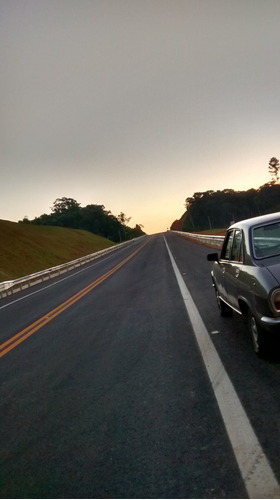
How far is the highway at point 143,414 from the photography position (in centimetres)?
296

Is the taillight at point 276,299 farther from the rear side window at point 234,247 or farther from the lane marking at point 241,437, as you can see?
the rear side window at point 234,247

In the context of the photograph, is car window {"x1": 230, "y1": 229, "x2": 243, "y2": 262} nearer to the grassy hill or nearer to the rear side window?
the rear side window

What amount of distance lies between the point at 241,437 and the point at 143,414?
1096mm

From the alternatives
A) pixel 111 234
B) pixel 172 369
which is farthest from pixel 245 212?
pixel 172 369

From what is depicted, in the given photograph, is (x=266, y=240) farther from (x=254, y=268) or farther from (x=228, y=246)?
(x=228, y=246)

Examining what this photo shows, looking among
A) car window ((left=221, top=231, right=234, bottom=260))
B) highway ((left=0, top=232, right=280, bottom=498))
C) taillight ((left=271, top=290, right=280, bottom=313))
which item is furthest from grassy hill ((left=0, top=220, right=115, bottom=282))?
taillight ((left=271, top=290, right=280, bottom=313))

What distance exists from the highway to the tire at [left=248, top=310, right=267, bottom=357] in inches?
5.5

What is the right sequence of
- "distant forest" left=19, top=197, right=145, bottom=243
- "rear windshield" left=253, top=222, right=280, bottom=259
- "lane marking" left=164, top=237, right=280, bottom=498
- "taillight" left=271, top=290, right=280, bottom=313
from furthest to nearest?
"distant forest" left=19, top=197, right=145, bottom=243 → "rear windshield" left=253, top=222, right=280, bottom=259 → "taillight" left=271, top=290, right=280, bottom=313 → "lane marking" left=164, top=237, right=280, bottom=498

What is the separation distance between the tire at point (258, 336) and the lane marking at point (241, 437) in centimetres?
51

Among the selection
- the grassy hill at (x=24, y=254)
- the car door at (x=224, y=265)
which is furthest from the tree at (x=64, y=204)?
the car door at (x=224, y=265)

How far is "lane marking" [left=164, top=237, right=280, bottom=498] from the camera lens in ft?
8.79

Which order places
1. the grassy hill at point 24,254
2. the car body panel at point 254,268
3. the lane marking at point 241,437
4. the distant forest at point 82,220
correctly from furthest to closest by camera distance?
the distant forest at point 82,220, the grassy hill at point 24,254, the car body panel at point 254,268, the lane marking at point 241,437

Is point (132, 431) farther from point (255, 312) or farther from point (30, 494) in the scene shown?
point (255, 312)

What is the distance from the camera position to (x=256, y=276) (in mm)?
4680
